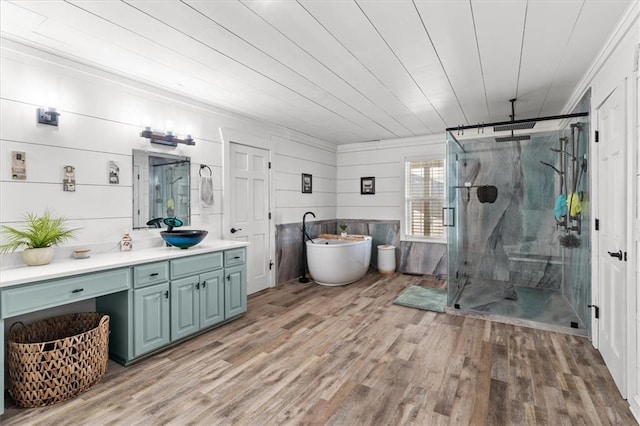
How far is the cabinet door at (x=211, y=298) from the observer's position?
10.2 feet

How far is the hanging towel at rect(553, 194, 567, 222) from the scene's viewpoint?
3.52 m

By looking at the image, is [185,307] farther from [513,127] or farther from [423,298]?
[513,127]

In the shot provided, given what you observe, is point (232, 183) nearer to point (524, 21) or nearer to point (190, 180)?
point (190, 180)

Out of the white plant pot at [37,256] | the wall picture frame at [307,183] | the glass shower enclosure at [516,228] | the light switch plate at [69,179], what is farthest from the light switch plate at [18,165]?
the glass shower enclosure at [516,228]

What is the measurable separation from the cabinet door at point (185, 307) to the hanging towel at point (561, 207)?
12.7 ft

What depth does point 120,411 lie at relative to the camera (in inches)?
78.9

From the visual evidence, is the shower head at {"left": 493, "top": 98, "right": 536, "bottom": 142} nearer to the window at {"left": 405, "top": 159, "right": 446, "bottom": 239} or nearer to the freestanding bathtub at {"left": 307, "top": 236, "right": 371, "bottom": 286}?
the window at {"left": 405, "top": 159, "right": 446, "bottom": 239}

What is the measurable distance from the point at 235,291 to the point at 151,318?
959 mm

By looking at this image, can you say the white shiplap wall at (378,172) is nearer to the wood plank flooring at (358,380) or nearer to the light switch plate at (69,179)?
the wood plank flooring at (358,380)

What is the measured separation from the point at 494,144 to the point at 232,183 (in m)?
3.35

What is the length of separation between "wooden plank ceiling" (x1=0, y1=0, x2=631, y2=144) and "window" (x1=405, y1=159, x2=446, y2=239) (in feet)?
6.22

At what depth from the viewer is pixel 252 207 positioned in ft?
14.7

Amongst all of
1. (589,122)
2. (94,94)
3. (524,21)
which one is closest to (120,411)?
(94,94)

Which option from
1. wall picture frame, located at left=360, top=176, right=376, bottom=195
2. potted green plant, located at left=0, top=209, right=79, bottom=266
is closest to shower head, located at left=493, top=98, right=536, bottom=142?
wall picture frame, located at left=360, top=176, right=376, bottom=195
